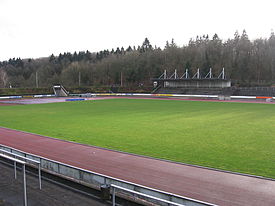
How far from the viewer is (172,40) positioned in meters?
106

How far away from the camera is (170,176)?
358 inches

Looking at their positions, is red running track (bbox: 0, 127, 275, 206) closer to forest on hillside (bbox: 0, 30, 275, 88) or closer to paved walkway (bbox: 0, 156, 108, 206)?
paved walkway (bbox: 0, 156, 108, 206)

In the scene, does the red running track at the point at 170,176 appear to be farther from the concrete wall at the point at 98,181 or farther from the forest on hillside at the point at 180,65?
the forest on hillside at the point at 180,65

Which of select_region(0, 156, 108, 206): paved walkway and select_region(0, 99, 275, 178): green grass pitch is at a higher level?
select_region(0, 99, 275, 178): green grass pitch

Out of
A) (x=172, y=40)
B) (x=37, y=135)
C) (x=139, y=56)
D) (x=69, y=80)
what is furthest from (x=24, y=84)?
(x=37, y=135)

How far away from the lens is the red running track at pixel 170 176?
7.48m

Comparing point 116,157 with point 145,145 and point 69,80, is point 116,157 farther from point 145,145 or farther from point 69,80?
point 69,80

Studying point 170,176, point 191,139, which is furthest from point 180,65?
point 170,176

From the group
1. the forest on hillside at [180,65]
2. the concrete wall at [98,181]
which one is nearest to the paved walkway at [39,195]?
the concrete wall at [98,181]

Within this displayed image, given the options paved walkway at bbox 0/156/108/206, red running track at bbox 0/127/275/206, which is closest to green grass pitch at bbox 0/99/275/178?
red running track at bbox 0/127/275/206

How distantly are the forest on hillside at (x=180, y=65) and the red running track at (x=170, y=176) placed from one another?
6667 cm

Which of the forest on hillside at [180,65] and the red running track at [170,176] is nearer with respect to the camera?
the red running track at [170,176]

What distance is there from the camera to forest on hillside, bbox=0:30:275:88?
76.4 metres

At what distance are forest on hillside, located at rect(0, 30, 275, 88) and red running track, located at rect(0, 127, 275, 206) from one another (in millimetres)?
66674
